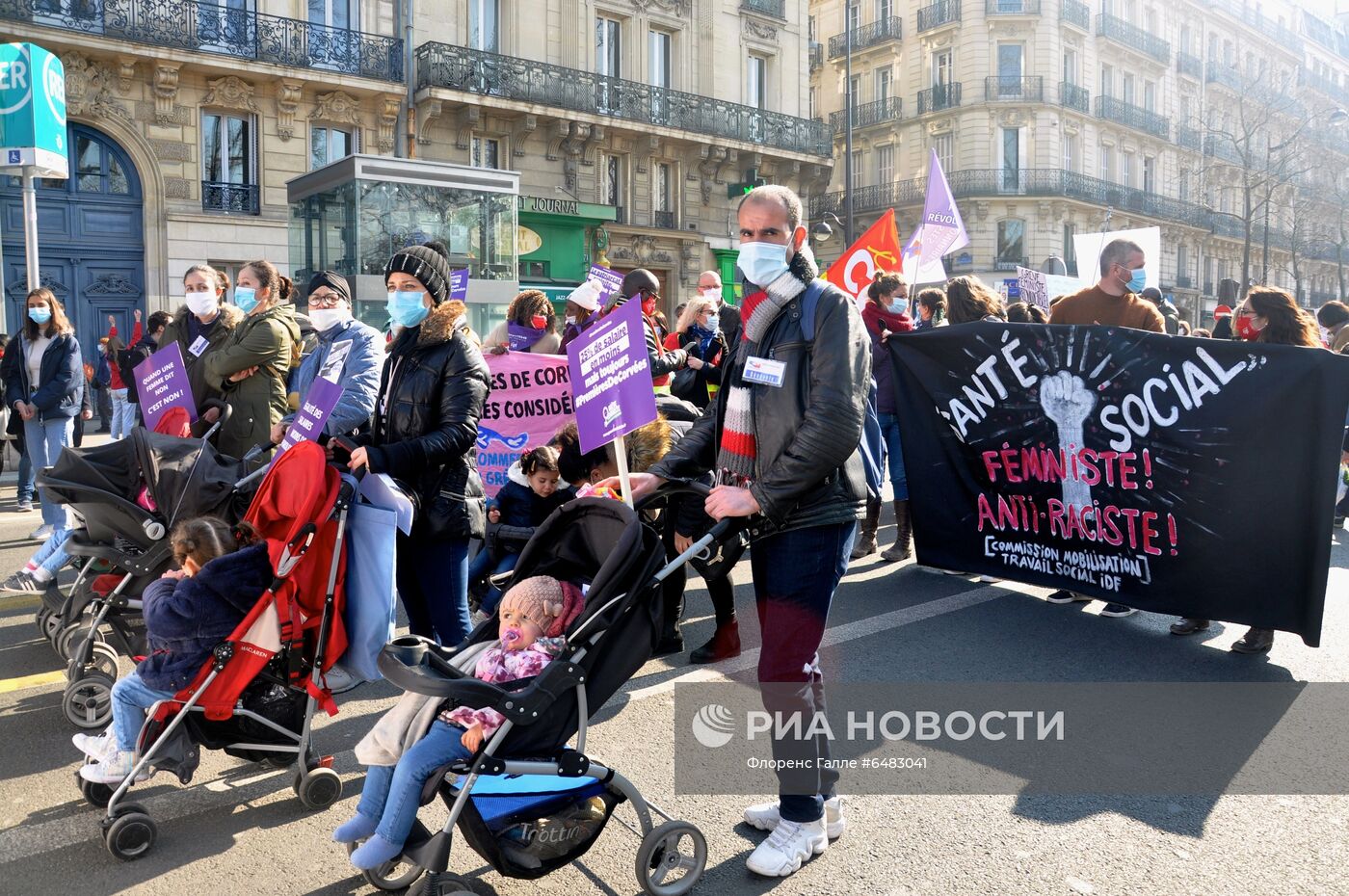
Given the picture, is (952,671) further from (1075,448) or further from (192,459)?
(192,459)

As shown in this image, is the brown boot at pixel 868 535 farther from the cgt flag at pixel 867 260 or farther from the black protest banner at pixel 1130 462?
the cgt flag at pixel 867 260

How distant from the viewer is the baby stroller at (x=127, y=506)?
472 centimetres

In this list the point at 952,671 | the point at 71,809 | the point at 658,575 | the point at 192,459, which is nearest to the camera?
the point at 658,575

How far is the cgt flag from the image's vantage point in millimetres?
9648

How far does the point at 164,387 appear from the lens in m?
5.77

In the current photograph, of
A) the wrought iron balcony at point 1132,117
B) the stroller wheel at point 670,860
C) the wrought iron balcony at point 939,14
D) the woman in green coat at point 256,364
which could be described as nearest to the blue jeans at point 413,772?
the stroller wheel at point 670,860

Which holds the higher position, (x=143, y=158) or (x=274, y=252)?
(x=143, y=158)

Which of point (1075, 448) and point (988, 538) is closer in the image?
point (1075, 448)

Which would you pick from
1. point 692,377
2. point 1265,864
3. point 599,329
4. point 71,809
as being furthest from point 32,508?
point 1265,864

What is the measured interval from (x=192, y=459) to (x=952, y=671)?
3637 millimetres

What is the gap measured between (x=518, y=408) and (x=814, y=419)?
490 centimetres

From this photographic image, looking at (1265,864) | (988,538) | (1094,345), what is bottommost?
(1265,864)

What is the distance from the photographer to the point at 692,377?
8508 mm

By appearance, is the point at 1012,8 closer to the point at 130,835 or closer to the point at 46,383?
the point at 46,383
